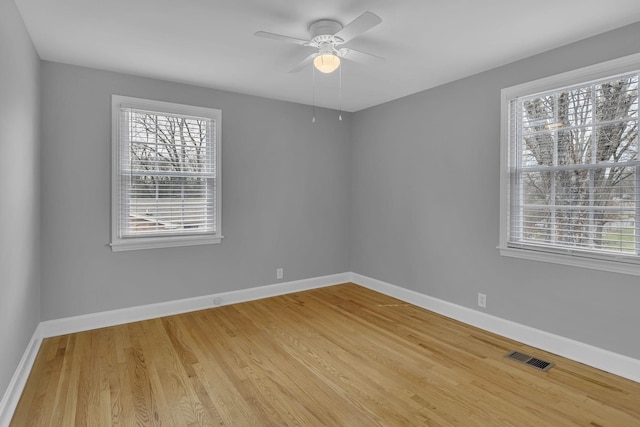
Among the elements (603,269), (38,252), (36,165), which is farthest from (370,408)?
(36,165)

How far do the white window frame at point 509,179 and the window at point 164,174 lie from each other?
3010 mm

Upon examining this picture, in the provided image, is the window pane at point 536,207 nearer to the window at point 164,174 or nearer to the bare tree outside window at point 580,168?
the bare tree outside window at point 580,168

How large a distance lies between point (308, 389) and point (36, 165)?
291 centimetres

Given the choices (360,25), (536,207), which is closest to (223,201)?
(360,25)

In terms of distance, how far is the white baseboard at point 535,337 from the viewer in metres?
2.60

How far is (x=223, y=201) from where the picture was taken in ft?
13.7

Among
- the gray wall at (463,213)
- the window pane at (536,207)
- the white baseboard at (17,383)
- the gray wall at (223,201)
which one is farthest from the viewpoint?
the gray wall at (223,201)

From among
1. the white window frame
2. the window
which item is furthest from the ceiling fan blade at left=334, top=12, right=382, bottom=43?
the window

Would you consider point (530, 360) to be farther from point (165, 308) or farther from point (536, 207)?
point (165, 308)

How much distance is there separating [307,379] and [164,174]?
2547mm

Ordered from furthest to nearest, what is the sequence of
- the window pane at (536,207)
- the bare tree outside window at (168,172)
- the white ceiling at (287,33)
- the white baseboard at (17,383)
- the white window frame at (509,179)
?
the bare tree outside window at (168,172)
the window pane at (536,207)
the white window frame at (509,179)
the white ceiling at (287,33)
the white baseboard at (17,383)

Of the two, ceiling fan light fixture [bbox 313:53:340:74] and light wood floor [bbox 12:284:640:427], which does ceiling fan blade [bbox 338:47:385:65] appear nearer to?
ceiling fan light fixture [bbox 313:53:340:74]

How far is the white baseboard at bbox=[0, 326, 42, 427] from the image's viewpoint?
2.02 metres

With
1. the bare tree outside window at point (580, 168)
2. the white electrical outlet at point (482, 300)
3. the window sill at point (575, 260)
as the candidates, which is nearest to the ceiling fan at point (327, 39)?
the bare tree outside window at point (580, 168)
